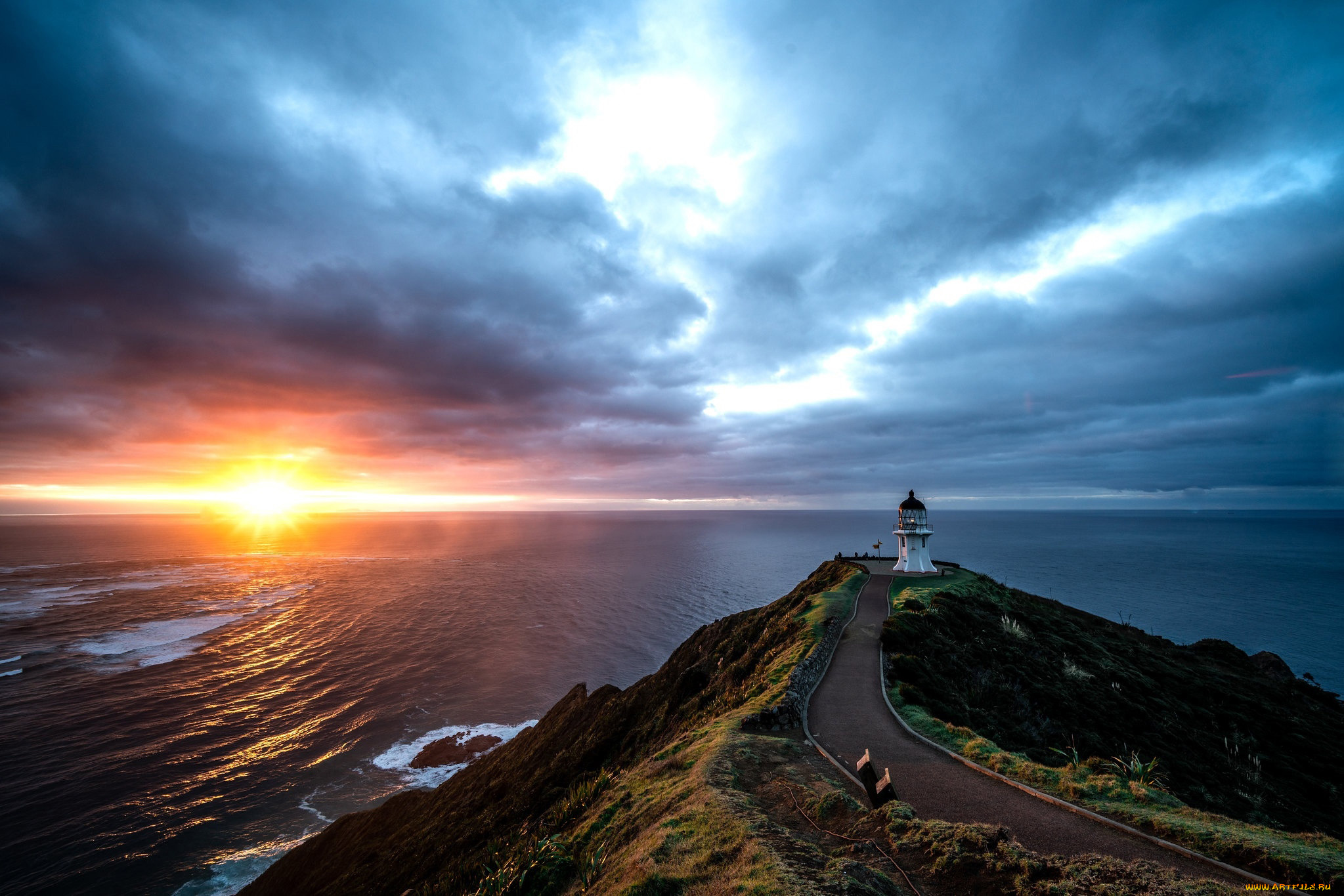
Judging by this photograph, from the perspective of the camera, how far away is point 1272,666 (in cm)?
3897

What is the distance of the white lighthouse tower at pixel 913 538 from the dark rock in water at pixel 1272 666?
1016 inches

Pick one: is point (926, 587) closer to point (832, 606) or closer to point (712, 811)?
point (832, 606)

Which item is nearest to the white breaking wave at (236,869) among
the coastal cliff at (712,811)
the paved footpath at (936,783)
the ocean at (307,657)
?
the ocean at (307,657)

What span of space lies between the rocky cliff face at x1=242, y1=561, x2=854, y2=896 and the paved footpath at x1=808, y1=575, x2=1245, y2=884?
3067mm

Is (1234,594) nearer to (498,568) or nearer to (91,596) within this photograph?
(498,568)

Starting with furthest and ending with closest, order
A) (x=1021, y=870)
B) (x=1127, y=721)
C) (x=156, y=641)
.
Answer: (x=156, y=641) → (x=1127, y=721) → (x=1021, y=870)

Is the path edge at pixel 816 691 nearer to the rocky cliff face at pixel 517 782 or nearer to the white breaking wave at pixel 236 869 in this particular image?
the rocky cliff face at pixel 517 782

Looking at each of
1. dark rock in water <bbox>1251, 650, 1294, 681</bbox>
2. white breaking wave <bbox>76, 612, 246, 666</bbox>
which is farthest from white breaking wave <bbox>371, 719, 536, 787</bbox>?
dark rock in water <bbox>1251, 650, 1294, 681</bbox>

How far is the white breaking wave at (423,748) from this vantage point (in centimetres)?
3188

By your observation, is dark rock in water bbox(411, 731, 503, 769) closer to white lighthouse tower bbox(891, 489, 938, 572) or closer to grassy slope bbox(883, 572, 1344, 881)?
grassy slope bbox(883, 572, 1344, 881)

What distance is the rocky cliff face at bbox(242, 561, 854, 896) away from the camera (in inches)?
758

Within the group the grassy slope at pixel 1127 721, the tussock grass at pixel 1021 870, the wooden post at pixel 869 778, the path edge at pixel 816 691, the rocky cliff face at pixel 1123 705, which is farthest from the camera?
the rocky cliff face at pixel 1123 705

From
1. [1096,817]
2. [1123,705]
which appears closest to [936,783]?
[1096,817]

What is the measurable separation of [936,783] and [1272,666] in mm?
51749
